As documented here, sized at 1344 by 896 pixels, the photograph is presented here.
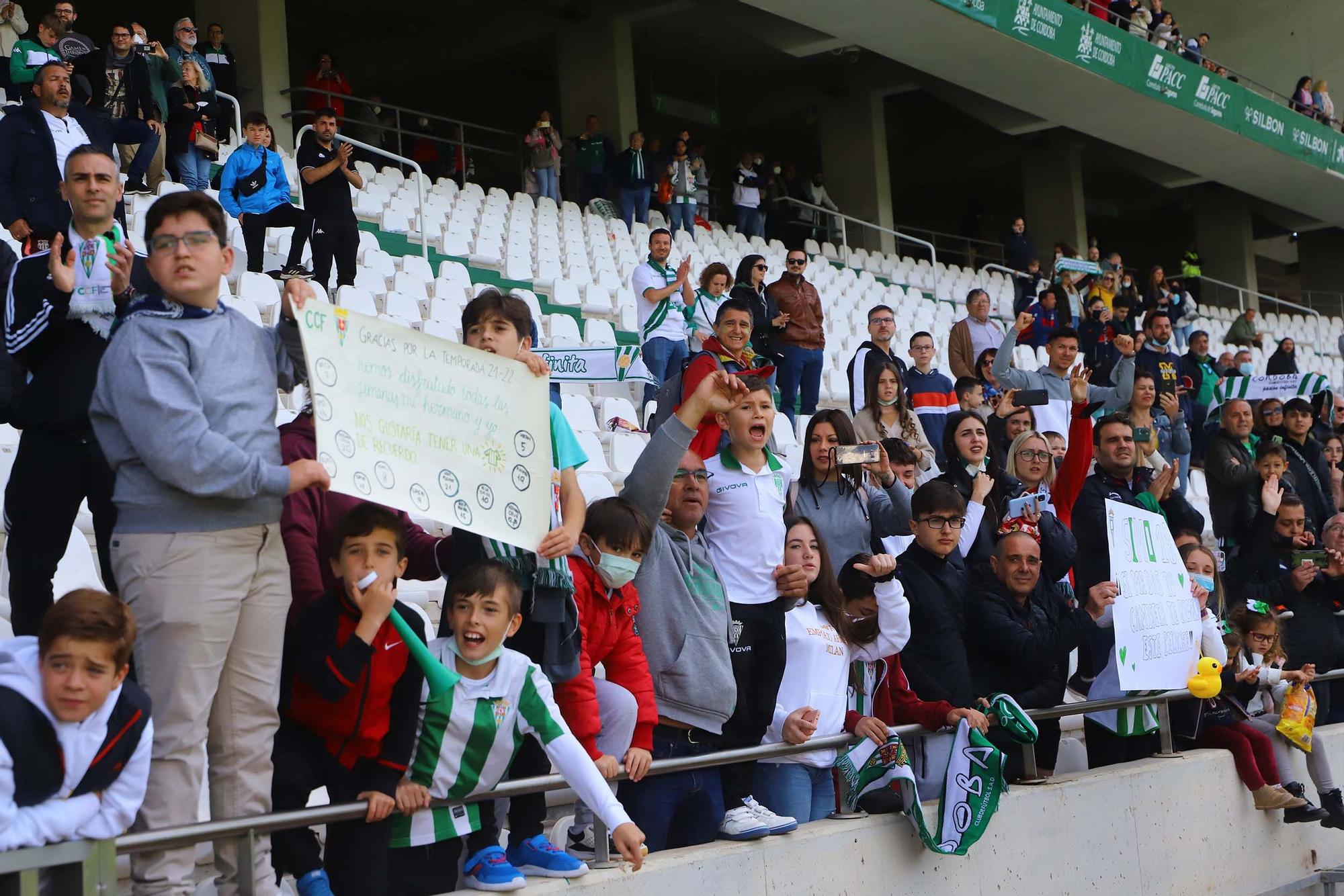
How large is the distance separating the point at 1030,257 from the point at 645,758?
687 inches

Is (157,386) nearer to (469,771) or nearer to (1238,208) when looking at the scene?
(469,771)

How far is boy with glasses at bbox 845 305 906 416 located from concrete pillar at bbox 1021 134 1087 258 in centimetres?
1719

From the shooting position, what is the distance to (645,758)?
11.7 feet

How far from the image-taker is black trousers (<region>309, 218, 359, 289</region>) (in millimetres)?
8516

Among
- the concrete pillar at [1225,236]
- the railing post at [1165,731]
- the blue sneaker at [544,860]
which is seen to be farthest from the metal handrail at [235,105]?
the concrete pillar at [1225,236]

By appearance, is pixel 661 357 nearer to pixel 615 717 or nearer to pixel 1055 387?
pixel 1055 387

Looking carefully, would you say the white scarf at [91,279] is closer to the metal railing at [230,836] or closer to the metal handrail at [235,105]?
the metal railing at [230,836]

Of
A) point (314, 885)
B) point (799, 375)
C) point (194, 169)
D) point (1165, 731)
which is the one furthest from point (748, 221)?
point (314, 885)

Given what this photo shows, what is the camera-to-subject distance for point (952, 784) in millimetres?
4359

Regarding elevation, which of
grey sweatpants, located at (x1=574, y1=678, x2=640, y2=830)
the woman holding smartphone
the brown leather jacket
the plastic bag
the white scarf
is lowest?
the plastic bag

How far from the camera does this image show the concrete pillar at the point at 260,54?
50.7 feet

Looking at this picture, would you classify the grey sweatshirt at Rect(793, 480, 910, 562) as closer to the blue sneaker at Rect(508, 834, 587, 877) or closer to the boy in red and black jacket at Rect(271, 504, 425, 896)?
the blue sneaker at Rect(508, 834, 587, 877)

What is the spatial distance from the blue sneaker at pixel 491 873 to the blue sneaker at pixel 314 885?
305mm

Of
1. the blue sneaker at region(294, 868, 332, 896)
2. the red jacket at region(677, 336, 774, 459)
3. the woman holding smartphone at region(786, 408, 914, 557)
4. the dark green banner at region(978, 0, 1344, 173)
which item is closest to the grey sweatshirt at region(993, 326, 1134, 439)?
the red jacket at region(677, 336, 774, 459)
